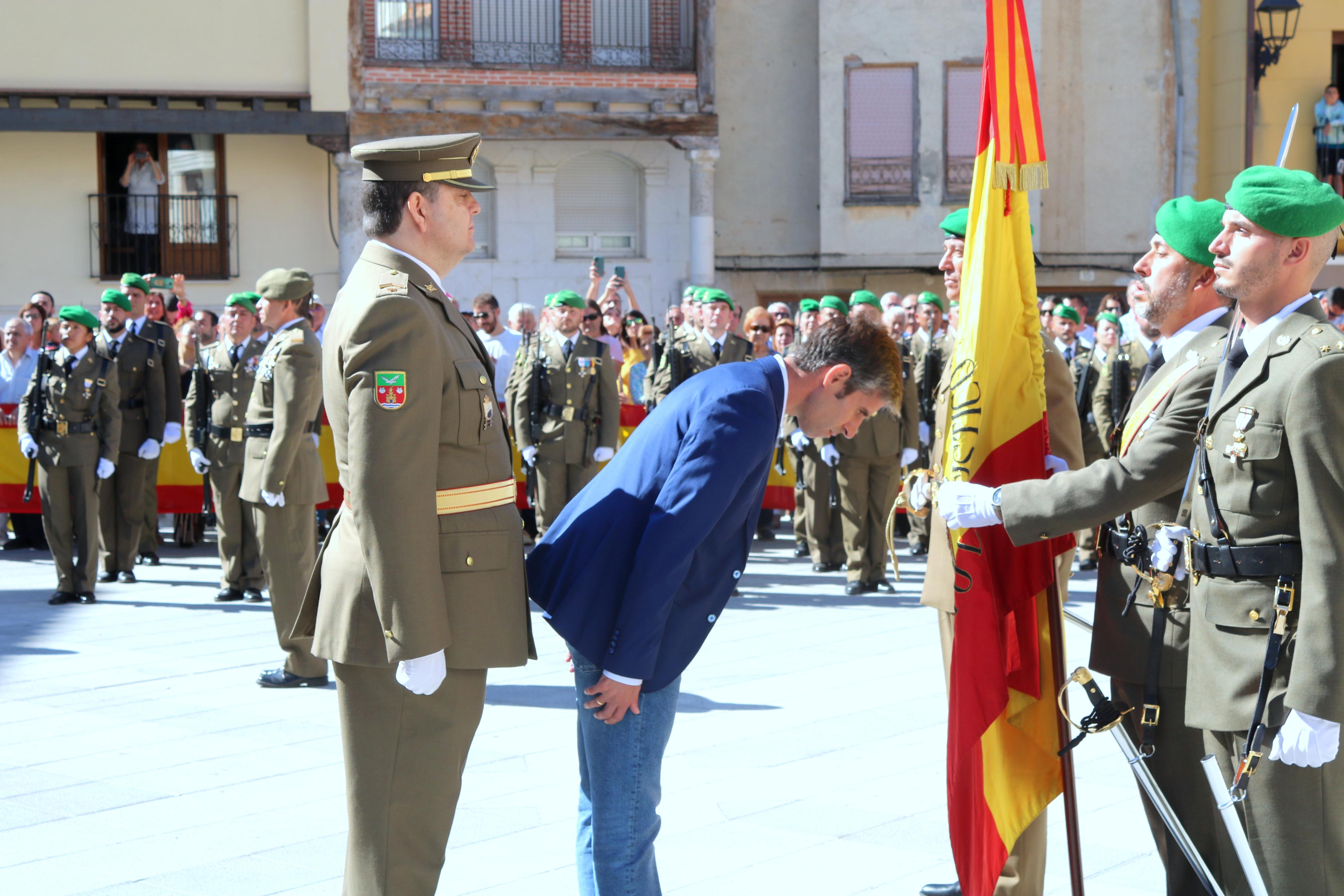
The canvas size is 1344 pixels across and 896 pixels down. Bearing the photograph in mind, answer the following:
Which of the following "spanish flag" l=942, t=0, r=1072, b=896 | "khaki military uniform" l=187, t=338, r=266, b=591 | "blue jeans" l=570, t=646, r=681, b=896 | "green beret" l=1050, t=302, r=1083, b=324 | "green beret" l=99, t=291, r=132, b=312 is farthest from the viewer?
"green beret" l=1050, t=302, r=1083, b=324

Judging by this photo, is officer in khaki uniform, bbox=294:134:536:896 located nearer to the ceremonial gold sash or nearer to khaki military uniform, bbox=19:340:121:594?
the ceremonial gold sash

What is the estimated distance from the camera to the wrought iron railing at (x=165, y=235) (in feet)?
67.4

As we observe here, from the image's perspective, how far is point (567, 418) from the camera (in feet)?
33.4

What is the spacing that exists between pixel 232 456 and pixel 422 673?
21.6ft

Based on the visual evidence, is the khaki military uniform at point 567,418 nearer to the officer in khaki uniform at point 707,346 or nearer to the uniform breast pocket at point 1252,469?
the officer in khaki uniform at point 707,346

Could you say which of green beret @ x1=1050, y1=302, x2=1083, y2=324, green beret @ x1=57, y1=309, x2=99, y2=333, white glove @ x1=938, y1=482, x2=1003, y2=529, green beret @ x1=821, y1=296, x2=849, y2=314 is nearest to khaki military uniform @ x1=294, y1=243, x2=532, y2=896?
white glove @ x1=938, y1=482, x2=1003, y2=529

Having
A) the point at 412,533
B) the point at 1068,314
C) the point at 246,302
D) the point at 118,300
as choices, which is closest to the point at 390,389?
the point at 412,533

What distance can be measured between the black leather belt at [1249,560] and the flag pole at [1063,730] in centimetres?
71

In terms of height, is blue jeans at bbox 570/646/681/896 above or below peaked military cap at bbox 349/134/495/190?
below

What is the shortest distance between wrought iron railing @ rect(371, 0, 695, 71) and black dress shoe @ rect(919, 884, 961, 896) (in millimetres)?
18099

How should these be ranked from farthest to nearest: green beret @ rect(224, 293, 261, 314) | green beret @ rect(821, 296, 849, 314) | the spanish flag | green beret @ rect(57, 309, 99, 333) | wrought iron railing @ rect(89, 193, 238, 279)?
wrought iron railing @ rect(89, 193, 238, 279) → green beret @ rect(821, 296, 849, 314) → green beret @ rect(57, 309, 99, 333) → green beret @ rect(224, 293, 261, 314) → the spanish flag

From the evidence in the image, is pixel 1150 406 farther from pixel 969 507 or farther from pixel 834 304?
pixel 834 304

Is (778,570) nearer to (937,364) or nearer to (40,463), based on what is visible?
(937,364)

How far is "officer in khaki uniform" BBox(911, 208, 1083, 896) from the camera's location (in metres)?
4.01
